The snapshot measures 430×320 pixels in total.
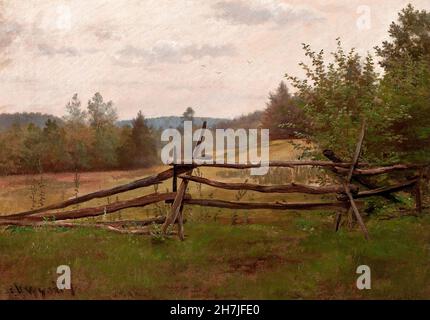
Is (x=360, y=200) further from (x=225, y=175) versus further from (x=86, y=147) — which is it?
(x=86, y=147)

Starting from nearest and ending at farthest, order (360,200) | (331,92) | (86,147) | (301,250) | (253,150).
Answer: (301,250) → (360,200) → (331,92) → (86,147) → (253,150)

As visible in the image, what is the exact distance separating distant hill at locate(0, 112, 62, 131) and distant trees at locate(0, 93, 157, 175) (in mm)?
142

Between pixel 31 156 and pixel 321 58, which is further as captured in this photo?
pixel 31 156

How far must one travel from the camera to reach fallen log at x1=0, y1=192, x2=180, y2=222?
A: 7.70 metres

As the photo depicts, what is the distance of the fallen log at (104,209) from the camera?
7705mm

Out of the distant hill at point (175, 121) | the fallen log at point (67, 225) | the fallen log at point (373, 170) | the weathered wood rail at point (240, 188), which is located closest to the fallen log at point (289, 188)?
the weathered wood rail at point (240, 188)

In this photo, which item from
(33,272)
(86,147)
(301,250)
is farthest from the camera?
(86,147)

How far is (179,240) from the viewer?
727 cm

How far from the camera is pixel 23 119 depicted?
35.7 ft

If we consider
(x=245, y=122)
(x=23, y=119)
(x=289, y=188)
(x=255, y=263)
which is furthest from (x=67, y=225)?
(x=245, y=122)

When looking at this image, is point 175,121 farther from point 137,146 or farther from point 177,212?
point 137,146

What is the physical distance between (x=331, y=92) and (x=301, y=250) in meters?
3.44
